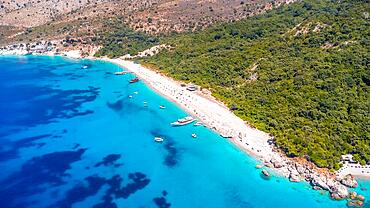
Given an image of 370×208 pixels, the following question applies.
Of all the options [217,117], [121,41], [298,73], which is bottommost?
[217,117]

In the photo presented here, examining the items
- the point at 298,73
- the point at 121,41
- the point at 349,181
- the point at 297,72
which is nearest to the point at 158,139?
the point at 349,181

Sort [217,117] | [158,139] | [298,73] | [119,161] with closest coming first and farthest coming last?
1. [119,161]
2. [158,139]
3. [217,117]
4. [298,73]

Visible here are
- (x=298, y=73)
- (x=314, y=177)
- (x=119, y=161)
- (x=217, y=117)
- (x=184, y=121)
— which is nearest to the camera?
(x=314, y=177)

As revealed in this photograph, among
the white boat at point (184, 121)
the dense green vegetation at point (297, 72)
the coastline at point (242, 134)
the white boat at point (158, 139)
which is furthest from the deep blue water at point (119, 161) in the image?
the dense green vegetation at point (297, 72)

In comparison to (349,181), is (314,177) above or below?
below

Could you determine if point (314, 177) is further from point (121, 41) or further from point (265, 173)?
point (121, 41)

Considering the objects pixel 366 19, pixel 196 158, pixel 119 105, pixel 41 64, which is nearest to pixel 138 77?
pixel 119 105

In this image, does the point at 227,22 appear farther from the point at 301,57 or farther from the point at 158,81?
the point at 301,57

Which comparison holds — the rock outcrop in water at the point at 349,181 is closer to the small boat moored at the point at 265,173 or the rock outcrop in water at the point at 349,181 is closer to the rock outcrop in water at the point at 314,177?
the rock outcrop in water at the point at 314,177
